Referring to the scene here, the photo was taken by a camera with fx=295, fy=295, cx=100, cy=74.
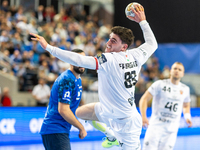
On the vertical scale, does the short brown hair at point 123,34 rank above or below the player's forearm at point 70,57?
above

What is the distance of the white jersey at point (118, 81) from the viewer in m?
4.11

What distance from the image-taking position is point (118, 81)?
418cm

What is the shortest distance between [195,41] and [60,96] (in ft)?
56.6

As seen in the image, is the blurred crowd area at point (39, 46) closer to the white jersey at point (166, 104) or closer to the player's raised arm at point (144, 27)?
the white jersey at point (166, 104)

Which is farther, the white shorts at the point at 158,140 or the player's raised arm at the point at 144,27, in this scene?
the white shorts at the point at 158,140

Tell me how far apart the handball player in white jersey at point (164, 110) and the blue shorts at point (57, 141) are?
2302 millimetres

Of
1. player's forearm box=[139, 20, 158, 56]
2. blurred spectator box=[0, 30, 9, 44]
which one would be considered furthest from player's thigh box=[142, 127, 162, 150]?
blurred spectator box=[0, 30, 9, 44]

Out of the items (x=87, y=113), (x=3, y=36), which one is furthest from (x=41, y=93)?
(x=87, y=113)

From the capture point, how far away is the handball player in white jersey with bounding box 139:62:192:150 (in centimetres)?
612

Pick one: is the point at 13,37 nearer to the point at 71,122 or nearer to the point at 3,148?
the point at 3,148

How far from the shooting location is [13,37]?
13.3 m

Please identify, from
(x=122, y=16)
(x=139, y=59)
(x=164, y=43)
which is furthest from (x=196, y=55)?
(x=139, y=59)

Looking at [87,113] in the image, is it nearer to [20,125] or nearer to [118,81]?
[118,81]

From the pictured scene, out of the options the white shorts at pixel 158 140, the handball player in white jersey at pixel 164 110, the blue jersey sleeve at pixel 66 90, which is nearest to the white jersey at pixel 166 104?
the handball player in white jersey at pixel 164 110
